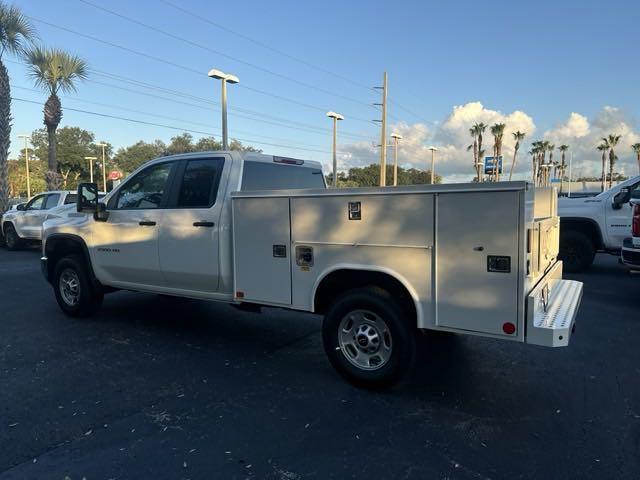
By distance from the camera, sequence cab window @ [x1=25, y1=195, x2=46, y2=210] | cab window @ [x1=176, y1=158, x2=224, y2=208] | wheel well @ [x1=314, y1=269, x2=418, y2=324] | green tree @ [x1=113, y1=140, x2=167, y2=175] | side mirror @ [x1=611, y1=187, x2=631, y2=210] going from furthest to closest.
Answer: green tree @ [x1=113, y1=140, x2=167, y2=175]
cab window @ [x1=25, y1=195, x2=46, y2=210]
side mirror @ [x1=611, y1=187, x2=631, y2=210]
cab window @ [x1=176, y1=158, x2=224, y2=208]
wheel well @ [x1=314, y1=269, x2=418, y2=324]

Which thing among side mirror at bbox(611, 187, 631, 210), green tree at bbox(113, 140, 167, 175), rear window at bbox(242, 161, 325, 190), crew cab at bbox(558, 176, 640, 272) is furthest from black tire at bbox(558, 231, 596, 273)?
green tree at bbox(113, 140, 167, 175)

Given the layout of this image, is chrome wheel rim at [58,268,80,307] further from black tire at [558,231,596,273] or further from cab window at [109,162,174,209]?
black tire at [558,231,596,273]

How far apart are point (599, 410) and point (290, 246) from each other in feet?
9.15

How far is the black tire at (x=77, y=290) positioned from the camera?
6348mm

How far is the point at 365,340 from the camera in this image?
4.13 metres

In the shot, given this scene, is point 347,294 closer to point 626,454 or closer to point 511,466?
point 511,466

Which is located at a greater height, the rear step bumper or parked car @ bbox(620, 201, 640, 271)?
parked car @ bbox(620, 201, 640, 271)

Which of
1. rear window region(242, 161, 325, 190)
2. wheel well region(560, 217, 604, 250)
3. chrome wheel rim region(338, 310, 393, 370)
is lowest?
chrome wheel rim region(338, 310, 393, 370)

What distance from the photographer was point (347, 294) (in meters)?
4.17

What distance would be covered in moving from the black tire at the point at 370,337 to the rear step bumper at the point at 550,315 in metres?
0.92

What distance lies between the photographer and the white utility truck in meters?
3.47

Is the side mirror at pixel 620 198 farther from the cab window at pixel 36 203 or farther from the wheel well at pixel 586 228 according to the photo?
the cab window at pixel 36 203

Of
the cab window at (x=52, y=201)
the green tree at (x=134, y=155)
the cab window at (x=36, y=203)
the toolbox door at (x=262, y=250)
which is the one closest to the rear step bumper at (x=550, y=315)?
the toolbox door at (x=262, y=250)

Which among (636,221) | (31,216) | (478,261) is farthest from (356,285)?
(31,216)
